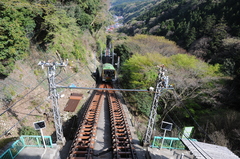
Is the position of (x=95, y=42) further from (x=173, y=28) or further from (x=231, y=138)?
(x=231, y=138)

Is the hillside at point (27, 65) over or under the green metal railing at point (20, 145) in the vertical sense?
over

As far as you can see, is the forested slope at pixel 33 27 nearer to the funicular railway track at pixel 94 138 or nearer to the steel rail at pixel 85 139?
the steel rail at pixel 85 139

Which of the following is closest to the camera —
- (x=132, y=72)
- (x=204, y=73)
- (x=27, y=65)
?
(x=27, y=65)

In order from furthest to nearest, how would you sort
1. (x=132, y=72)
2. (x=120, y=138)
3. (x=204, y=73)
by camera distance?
(x=132, y=72)
(x=204, y=73)
(x=120, y=138)

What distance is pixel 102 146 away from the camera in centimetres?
898

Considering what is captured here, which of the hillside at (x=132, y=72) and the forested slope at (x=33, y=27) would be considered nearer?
the forested slope at (x=33, y=27)

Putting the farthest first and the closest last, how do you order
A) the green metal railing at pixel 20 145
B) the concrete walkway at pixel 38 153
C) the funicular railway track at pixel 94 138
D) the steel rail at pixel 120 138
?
the steel rail at pixel 120 138, the funicular railway track at pixel 94 138, the concrete walkway at pixel 38 153, the green metal railing at pixel 20 145

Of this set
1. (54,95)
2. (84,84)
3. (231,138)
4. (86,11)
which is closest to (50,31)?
(84,84)

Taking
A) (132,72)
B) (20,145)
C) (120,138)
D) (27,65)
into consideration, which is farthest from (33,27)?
(120,138)

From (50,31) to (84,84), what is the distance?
27.6 feet

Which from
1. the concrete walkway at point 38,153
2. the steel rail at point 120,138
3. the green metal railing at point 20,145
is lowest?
the steel rail at point 120,138

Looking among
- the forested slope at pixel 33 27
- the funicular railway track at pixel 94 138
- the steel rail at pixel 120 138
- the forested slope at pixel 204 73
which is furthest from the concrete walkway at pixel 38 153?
the forested slope at pixel 204 73

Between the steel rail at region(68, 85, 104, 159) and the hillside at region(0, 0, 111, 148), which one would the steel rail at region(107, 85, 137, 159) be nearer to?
the steel rail at region(68, 85, 104, 159)

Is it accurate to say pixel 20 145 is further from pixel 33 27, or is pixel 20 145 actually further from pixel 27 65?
pixel 33 27
